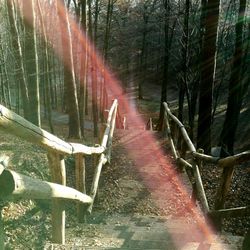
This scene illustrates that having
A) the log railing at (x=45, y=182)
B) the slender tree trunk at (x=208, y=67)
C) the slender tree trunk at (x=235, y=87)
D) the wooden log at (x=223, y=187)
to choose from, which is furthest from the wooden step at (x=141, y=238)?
the slender tree trunk at (x=235, y=87)

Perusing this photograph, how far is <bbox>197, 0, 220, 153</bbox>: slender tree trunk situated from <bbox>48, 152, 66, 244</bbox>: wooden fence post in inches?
297

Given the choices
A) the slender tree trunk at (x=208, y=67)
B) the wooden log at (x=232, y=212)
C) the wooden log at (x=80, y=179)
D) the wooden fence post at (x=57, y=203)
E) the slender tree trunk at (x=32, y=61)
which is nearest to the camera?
the wooden fence post at (x=57, y=203)

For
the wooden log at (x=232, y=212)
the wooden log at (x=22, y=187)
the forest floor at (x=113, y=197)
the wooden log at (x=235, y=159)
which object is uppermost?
the wooden log at (x=22, y=187)

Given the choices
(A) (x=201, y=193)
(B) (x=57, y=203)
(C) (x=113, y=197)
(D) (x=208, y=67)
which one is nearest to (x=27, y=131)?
(B) (x=57, y=203)

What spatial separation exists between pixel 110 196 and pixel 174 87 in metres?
39.8

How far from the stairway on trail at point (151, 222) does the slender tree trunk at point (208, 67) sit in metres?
1.40

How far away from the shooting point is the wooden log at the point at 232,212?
15.2 feet

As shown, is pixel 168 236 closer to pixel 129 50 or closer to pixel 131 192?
pixel 131 192

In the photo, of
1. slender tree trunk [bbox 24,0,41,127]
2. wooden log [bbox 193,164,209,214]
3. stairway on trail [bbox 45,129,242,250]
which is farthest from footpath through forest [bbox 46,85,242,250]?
slender tree trunk [bbox 24,0,41,127]

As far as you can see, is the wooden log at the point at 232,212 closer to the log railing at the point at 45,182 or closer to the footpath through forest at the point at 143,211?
the footpath through forest at the point at 143,211

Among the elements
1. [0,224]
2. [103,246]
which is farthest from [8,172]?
[103,246]

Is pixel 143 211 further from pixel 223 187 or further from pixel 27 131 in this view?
pixel 27 131

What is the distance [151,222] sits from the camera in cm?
695

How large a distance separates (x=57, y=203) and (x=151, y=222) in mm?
2761
